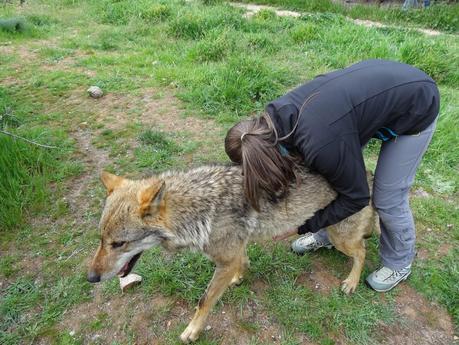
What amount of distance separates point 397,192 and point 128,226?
6.47 ft

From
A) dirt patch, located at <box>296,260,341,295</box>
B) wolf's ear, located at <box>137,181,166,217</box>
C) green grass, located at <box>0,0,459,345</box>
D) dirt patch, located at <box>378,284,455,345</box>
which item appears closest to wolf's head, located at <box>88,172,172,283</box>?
wolf's ear, located at <box>137,181,166,217</box>

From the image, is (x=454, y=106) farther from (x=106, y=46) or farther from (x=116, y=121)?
(x=106, y=46)

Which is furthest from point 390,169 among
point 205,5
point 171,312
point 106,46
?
point 205,5

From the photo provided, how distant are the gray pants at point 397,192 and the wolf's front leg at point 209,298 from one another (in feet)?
4.07

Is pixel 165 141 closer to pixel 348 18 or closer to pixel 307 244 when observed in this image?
pixel 307 244

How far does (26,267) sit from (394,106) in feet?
11.2

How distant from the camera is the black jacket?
219 cm

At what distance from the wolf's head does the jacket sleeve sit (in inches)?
41.4

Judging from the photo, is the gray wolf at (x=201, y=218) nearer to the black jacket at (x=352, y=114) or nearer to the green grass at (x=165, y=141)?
the black jacket at (x=352, y=114)

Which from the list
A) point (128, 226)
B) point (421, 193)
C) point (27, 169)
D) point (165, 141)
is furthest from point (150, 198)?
point (421, 193)

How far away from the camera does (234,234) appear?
107 inches

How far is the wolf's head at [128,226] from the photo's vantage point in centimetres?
243

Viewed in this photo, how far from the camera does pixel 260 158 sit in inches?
90.1

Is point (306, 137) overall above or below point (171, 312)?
above
